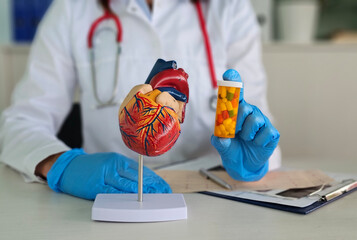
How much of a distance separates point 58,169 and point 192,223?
286 mm

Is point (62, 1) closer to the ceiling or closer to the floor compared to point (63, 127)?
closer to the ceiling

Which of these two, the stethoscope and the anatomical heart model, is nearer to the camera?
the anatomical heart model

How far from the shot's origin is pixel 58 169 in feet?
2.58

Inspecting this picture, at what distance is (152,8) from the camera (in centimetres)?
125

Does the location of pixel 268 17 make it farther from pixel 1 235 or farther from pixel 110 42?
pixel 1 235

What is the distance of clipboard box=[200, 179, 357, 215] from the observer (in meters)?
0.67

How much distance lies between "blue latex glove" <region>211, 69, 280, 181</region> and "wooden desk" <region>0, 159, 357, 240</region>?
83 mm

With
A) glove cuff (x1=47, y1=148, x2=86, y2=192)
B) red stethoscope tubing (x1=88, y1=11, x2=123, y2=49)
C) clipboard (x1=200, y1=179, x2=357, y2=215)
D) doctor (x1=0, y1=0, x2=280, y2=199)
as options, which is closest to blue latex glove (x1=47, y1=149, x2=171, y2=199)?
glove cuff (x1=47, y1=148, x2=86, y2=192)

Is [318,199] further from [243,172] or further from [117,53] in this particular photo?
[117,53]

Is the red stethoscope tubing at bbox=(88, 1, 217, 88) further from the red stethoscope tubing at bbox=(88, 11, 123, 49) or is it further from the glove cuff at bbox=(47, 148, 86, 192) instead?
the glove cuff at bbox=(47, 148, 86, 192)

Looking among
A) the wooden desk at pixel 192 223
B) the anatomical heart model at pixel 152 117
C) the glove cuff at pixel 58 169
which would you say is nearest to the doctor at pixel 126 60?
the glove cuff at pixel 58 169

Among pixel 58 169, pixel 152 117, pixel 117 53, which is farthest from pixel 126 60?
pixel 152 117

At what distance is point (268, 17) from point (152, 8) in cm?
100

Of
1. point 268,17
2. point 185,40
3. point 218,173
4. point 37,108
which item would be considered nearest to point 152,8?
point 185,40
